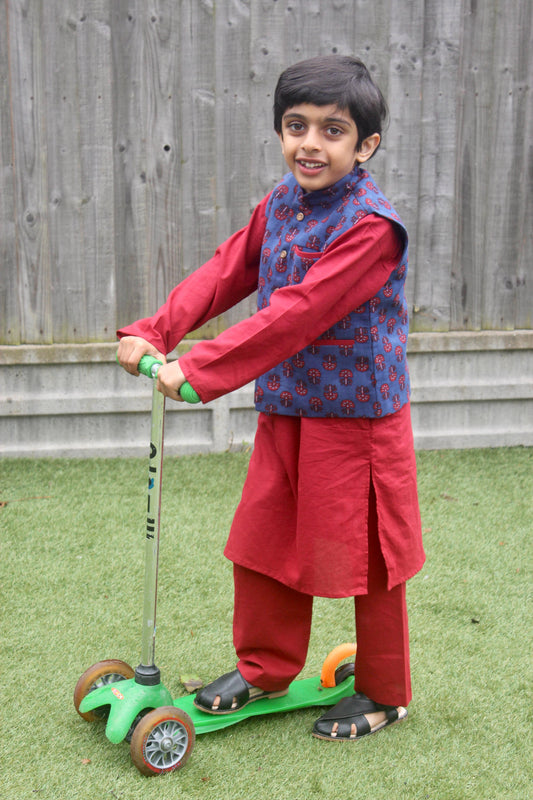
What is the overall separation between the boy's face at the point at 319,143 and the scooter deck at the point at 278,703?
138 centimetres

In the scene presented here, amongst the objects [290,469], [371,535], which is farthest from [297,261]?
[371,535]

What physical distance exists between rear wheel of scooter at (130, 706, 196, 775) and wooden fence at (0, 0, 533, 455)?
232cm

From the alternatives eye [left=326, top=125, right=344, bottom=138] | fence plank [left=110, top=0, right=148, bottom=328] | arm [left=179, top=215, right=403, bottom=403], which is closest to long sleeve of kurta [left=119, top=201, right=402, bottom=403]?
arm [left=179, top=215, right=403, bottom=403]

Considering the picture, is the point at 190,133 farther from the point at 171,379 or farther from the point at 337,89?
the point at 171,379

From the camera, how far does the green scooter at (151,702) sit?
2.17m

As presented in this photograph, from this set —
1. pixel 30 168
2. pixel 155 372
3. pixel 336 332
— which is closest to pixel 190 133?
pixel 30 168

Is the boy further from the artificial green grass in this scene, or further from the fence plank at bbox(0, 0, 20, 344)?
the fence plank at bbox(0, 0, 20, 344)

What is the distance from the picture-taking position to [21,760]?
2246 mm

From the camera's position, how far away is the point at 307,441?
7.47 ft

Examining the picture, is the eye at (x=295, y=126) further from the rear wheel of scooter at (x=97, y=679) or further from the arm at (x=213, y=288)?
the rear wheel of scooter at (x=97, y=679)

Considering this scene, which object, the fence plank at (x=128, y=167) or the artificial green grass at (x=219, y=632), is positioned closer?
the artificial green grass at (x=219, y=632)

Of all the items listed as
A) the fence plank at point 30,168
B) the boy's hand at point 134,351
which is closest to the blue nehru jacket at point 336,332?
the boy's hand at point 134,351

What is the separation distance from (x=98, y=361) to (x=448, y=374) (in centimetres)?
174

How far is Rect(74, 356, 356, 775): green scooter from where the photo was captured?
7.11 ft
